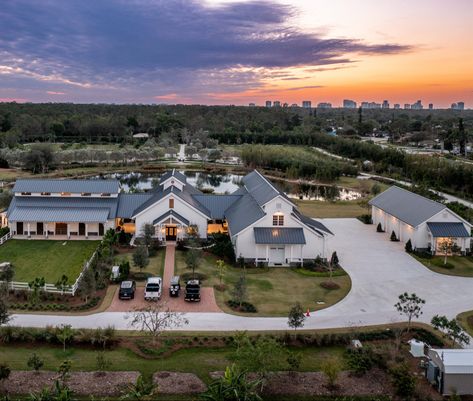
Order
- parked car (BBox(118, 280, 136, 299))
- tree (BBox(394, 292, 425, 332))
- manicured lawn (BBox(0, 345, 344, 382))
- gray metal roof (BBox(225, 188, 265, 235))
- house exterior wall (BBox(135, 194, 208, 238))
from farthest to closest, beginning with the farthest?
house exterior wall (BBox(135, 194, 208, 238)) → gray metal roof (BBox(225, 188, 265, 235)) → parked car (BBox(118, 280, 136, 299)) → tree (BBox(394, 292, 425, 332)) → manicured lawn (BBox(0, 345, 344, 382))

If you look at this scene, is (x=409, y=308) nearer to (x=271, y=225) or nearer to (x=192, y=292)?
(x=192, y=292)

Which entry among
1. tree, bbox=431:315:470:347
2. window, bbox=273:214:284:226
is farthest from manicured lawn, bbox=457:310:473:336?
window, bbox=273:214:284:226

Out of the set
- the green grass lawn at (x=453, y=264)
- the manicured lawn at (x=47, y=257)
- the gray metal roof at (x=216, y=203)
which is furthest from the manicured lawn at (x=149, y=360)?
the gray metal roof at (x=216, y=203)

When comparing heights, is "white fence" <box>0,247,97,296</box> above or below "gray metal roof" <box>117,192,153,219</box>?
below

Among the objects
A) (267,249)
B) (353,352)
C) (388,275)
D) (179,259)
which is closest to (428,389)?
(353,352)

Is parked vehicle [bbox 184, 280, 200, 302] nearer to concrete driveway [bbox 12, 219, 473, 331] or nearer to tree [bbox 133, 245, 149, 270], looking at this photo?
concrete driveway [bbox 12, 219, 473, 331]

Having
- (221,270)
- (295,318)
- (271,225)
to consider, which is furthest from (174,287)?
(271,225)

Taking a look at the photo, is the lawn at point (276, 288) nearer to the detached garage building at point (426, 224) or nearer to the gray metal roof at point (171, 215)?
the gray metal roof at point (171, 215)
